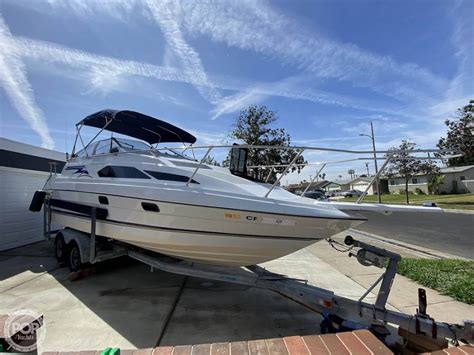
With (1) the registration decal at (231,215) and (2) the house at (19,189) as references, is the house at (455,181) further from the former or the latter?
(1) the registration decal at (231,215)

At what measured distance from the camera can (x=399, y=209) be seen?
3502 millimetres

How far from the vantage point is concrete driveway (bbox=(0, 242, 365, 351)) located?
3506 millimetres

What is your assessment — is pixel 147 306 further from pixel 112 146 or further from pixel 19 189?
pixel 19 189

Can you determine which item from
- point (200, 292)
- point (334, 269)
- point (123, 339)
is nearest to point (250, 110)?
point (334, 269)

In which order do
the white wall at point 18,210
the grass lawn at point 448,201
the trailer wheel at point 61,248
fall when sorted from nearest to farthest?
the trailer wheel at point 61,248, the white wall at point 18,210, the grass lawn at point 448,201

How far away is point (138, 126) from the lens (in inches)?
246

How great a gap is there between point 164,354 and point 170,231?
2268 millimetres

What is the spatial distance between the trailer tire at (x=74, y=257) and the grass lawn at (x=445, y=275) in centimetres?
601

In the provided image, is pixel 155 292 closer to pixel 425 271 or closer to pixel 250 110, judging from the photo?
pixel 425 271

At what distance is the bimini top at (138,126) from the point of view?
225 inches

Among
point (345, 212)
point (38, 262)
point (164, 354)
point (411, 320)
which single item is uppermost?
point (345, 212)

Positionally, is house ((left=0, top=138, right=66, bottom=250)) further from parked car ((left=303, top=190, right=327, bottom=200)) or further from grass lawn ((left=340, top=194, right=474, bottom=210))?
grass lawn ((left=340, top=194, right=474, bottom=210))

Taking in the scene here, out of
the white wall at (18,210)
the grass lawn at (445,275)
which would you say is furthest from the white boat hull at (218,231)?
the white wall at (18,210)

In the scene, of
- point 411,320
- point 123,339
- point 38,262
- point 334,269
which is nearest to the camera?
point 411,320
